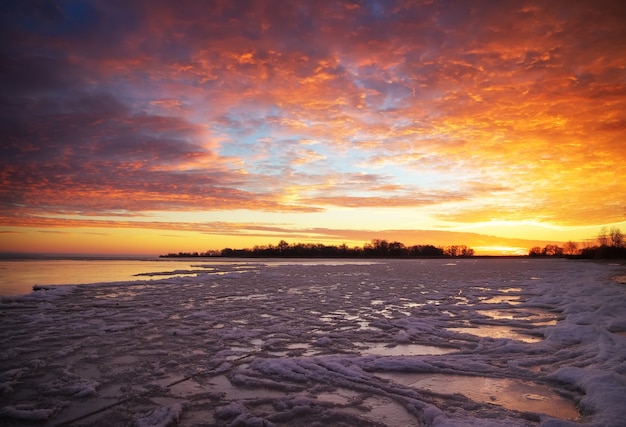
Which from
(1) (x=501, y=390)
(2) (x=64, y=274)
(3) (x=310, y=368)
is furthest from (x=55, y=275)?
(1) (x=501, y=390)

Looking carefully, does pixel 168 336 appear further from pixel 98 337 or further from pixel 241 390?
pixel 241 390

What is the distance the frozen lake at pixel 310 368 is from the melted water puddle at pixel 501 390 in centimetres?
2

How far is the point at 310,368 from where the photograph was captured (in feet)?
16.0

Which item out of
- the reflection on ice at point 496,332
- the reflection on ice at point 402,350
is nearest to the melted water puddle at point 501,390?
the reflection on ice at point 402,350

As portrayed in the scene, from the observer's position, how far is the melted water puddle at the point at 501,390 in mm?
3678

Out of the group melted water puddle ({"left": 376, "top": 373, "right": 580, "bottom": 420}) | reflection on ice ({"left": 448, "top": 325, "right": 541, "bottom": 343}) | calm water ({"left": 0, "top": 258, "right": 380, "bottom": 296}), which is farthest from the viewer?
calm water ({"left": 0, "top": 258, "right": 380, "bottom": 296})

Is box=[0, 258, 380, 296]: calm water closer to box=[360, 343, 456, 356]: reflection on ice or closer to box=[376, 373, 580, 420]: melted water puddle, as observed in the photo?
box=[360, 343, 456, 356]: reflection on ice

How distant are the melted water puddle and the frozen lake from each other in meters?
0.02

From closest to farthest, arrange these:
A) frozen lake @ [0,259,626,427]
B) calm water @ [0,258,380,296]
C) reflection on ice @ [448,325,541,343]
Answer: frozen lake @ [0,259,626,427] → reflection on ice @ [448,325,541,343] → calm water @ [0,258,380,296]

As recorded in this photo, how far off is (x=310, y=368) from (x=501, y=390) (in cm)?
229

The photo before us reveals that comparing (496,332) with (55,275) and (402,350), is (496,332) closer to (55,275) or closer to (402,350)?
(402,350)

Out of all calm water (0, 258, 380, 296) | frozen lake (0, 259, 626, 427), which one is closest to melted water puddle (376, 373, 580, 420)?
frozen lake (0, 259, 626, 427)

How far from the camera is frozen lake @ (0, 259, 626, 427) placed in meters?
3.50

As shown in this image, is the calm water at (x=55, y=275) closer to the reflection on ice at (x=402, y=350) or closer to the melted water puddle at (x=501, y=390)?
the reflection on ice at (x=402, y=350)
